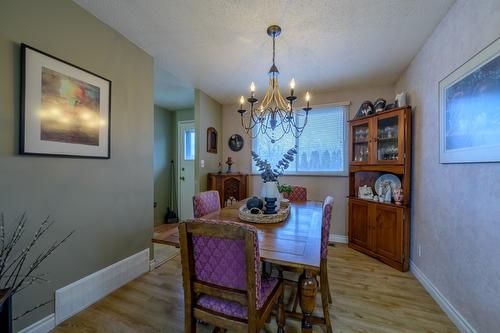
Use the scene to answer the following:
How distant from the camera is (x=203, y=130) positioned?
365 centimetres

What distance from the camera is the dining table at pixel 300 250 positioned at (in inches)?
46.0

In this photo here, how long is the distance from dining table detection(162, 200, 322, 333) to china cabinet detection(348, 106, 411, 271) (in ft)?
4.56

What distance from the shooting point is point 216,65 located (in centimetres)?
272

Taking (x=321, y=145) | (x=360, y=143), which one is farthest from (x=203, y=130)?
(x=360, y=143)

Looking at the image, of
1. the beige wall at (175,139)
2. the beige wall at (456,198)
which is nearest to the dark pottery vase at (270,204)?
the beige wall at (456,198)

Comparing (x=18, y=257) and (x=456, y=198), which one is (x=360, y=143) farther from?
(x=18, y=257)

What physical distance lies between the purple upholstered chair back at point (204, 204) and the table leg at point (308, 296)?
44.4 inches

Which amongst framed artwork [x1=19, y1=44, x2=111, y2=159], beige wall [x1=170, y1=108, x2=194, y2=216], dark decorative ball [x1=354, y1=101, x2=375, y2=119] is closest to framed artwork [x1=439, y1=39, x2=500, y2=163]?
dark decorative ball [x1=354, y1=101, x2=375, y2=119]

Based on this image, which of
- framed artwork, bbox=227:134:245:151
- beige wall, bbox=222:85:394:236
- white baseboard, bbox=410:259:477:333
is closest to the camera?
white baseboard, bbox=410:259:477:333

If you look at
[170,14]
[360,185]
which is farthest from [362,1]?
[360,185]

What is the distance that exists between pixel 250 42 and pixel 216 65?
0.68m

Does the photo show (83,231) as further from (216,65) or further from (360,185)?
(360,185)

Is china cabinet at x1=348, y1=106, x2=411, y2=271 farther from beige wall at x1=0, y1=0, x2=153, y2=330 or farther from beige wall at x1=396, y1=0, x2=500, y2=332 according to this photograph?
beige wall at x1=0, y1=0, x2=153, y2=330

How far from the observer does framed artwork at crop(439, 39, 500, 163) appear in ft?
4.27
